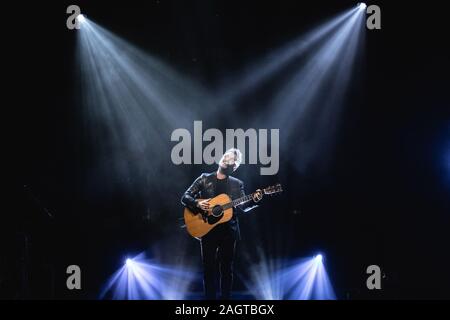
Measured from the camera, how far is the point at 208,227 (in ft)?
17.5

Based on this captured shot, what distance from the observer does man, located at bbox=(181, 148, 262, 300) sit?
536cm

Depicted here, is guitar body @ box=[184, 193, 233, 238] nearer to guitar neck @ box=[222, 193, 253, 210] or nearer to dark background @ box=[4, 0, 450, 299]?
guitar neck @ box=[222, 193, 253, 210]

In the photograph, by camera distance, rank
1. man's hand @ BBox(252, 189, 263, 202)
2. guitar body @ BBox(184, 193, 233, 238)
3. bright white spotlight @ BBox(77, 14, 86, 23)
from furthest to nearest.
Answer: bright white spotlight @ BBox(77, 14, 86, 23), man's hand @ BBox(252, 189, 263, 202), guitar body @ BBox(184, 193, 233, 238)

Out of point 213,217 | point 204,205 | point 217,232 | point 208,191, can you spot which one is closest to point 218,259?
point 217,232

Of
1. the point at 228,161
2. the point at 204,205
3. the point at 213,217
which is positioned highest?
the point at 228,161

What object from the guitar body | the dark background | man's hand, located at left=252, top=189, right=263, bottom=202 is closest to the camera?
the guitar body

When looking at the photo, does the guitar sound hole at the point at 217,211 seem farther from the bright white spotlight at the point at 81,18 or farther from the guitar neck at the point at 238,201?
the bright white spotlight at the point at 81,18

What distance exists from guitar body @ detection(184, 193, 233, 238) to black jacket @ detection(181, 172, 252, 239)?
0.09 meters

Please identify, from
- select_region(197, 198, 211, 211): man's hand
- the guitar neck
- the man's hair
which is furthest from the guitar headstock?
select_region(197, 198, 211, 211): man's hand

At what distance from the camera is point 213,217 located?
209 inches

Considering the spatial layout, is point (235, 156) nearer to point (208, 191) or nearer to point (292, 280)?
point (208, 191)

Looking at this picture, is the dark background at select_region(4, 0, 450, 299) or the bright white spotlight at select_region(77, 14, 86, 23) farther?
the bright white spotlight at select_region(77, 14, 86, 23)

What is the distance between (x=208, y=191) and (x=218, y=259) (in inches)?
30.0

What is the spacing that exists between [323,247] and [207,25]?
300 cm
